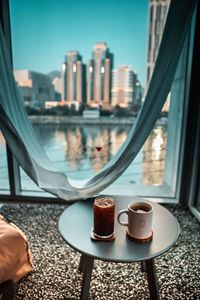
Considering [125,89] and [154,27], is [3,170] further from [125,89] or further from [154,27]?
[154,27]

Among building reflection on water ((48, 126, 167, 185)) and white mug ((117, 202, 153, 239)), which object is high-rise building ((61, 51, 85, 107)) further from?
white mug ((117, 202, 153, 239))

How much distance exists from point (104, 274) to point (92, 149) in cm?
120

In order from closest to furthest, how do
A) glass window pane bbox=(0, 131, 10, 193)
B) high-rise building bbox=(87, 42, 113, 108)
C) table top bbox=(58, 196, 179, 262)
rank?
table top bbox=(58, 196, 179, 262) < high-rise building bbox=(87, 42, 113, 108) < glass window pane bbox=(0, 131, 10, 193)

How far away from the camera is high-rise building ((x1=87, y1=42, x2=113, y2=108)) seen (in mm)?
2055

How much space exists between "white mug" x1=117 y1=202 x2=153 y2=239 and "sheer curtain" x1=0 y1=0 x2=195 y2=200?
82cm

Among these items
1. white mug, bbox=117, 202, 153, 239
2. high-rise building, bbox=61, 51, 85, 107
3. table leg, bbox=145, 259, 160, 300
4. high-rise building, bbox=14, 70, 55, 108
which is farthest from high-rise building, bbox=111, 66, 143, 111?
table leg, bbox=145, 259, 160, 300

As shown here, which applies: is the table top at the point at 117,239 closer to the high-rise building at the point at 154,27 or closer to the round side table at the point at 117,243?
the round side table at the point at 117,243

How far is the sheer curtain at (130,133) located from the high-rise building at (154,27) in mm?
222

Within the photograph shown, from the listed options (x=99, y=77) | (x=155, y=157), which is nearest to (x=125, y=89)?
(x=99, y=77)

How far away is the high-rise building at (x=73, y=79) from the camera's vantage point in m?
2.09

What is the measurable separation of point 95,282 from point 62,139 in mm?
1360

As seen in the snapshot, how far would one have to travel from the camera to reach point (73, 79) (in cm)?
217

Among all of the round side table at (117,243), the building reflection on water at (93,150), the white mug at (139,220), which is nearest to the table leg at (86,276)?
the round side table at (117,243)

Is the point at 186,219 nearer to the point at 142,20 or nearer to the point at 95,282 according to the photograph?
the point at 95,282
